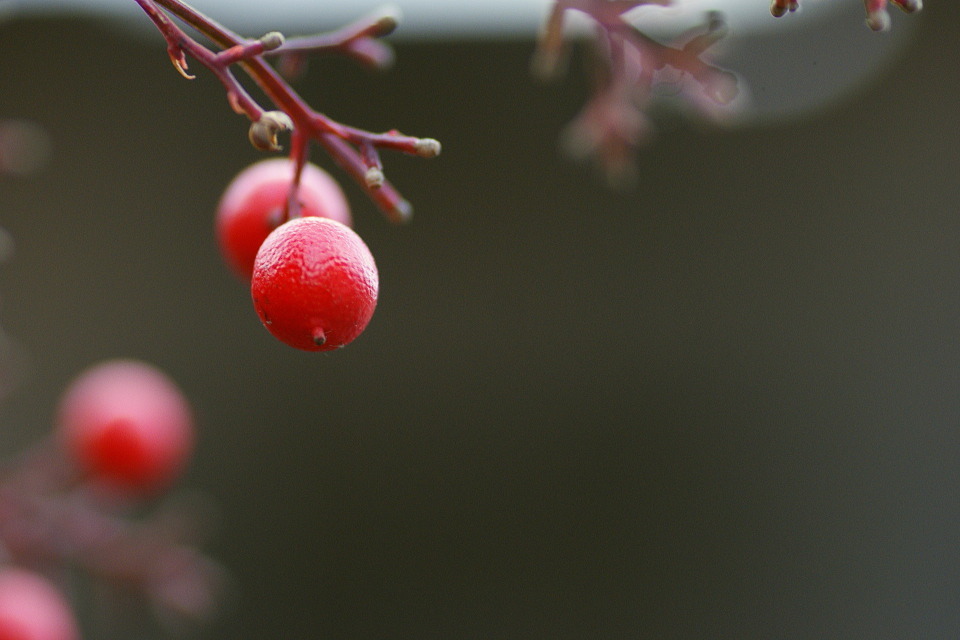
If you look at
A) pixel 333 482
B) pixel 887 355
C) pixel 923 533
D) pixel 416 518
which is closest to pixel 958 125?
pixel 887 355

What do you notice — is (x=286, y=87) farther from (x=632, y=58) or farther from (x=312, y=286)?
(x=632, y=58)

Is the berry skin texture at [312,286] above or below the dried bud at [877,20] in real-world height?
below

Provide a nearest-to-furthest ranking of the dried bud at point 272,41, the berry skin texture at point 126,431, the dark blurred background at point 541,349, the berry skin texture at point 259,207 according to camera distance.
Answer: the dried bud at point 272,41 → the berry skin texture at point 259,207 → the berry skin texture at point 126,431 → the dark blurred background at point 541,349

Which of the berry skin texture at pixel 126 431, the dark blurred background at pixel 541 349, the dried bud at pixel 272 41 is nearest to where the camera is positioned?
the dried bud at pixel 272 41

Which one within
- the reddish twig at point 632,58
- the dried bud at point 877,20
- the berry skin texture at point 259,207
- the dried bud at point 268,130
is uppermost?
the reddish twig at point 632,58

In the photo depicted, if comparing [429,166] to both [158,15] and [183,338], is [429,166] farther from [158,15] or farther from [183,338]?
[158,15]

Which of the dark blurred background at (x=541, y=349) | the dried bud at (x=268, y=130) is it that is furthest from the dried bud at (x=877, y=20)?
the dark blurred background at (x=541, y=349)

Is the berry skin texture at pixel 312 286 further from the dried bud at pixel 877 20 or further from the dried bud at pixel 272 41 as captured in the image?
the dried bud at pixel 877 20
